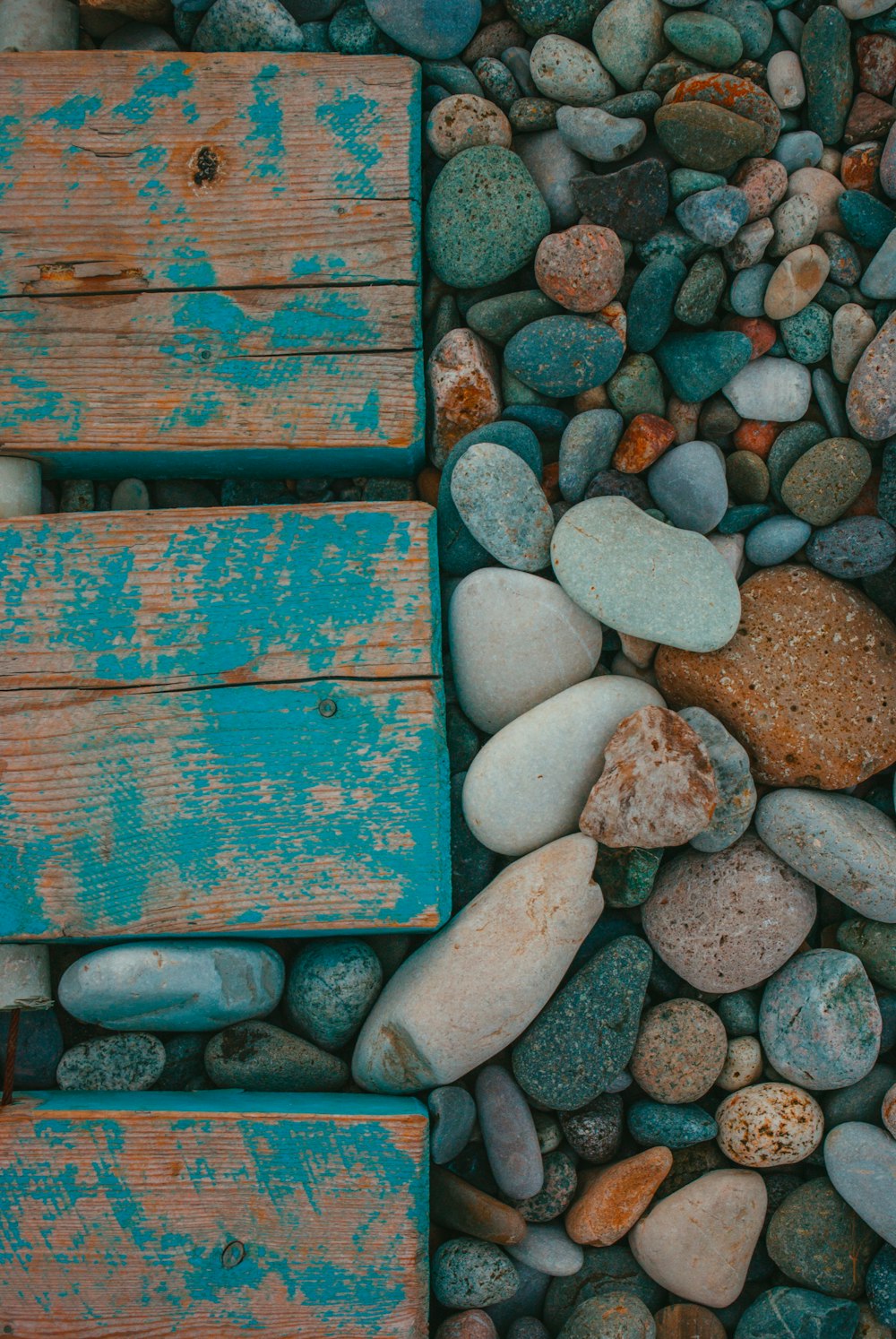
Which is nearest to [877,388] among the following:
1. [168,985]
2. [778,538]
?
[778,538]

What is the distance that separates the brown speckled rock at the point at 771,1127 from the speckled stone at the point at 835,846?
0.45 metres

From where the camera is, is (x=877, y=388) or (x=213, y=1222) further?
(x=877, y=388)

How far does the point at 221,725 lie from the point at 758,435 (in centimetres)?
141

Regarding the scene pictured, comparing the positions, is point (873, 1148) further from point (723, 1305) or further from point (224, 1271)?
point (224, 1271)

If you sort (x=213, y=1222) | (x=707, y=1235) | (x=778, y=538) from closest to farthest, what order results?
(x=213, y=1222)
(x=707, y=1235)
(x=778, y=538)

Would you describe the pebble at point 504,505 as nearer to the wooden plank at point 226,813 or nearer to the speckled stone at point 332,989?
the wooden plank at point 226,813

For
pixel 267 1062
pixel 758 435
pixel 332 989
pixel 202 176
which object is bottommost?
pixel 267 1062

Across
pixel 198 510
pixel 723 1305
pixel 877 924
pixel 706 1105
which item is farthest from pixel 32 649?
pixel 723 1305

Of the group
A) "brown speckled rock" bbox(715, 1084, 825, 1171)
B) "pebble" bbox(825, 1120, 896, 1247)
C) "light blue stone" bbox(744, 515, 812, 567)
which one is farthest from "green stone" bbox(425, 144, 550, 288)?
"pebble" bbox(825, 1120, 896, 1247)

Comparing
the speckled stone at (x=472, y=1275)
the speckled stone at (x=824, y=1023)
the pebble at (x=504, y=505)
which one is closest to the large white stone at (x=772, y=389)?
A: the pebble at (x=504, y=505)

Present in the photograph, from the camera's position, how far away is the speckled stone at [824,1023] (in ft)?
6.57

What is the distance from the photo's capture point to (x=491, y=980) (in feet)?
6.47

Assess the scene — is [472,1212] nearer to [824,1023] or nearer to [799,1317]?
[799,1317]

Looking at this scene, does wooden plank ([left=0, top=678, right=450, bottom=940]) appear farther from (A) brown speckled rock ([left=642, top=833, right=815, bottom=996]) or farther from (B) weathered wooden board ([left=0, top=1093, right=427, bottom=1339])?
(A) brown speckled rock ([left=642, top=833, right=815, bottom=996])
